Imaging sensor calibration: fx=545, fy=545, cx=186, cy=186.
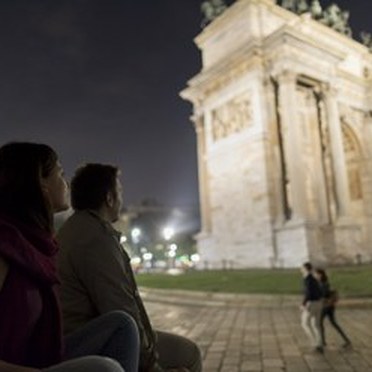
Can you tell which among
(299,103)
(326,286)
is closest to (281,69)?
(299,103)

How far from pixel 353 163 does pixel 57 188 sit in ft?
120

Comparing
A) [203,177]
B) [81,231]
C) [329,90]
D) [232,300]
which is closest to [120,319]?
[81,231]

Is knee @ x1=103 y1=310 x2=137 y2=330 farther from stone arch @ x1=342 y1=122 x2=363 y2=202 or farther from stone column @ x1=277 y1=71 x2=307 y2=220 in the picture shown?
stone arch @ x1=342 y1=122 x2=363 y2=202

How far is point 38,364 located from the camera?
2152 millimetres

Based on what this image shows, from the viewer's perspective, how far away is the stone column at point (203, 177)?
106ft

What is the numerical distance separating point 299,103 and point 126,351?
28.3 m

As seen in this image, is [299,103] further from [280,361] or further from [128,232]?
[128,232]

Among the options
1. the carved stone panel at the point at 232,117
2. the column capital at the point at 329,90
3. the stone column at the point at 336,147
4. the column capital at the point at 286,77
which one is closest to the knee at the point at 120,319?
the column capital at the point at 286,77

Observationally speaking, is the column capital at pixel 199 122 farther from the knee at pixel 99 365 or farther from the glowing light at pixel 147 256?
the glowing light at pixel 147 256

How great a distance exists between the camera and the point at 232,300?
14719 millimetres

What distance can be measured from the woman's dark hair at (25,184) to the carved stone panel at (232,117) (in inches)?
1047

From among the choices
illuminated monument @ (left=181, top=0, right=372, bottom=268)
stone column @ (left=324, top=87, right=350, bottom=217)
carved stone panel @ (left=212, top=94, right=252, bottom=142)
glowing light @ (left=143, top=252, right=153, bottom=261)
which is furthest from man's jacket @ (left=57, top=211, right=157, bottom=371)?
glowing light @ (left=143, top=252, right=153, bottom=261)

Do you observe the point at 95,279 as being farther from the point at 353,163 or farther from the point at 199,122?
the point at 353,163

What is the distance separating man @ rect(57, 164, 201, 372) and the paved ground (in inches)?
151
